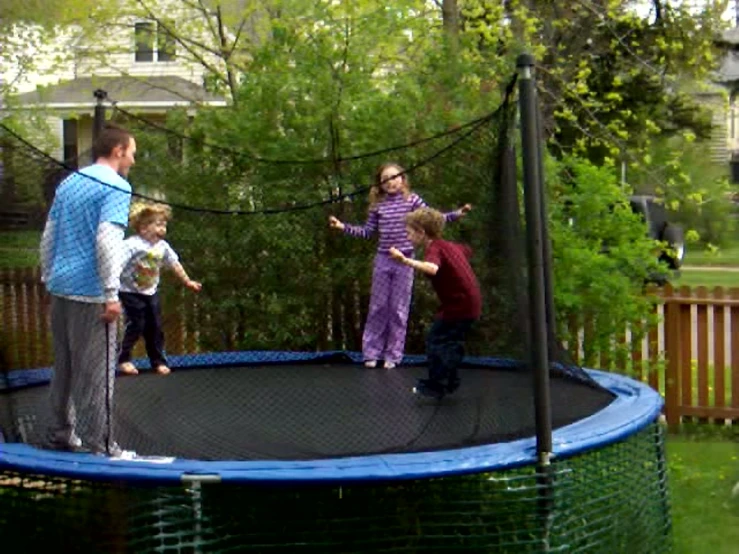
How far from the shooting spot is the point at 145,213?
6.07 m

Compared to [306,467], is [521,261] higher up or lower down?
higher up

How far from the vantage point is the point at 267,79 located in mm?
7129

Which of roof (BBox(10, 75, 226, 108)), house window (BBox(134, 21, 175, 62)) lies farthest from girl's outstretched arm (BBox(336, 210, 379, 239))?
roof (BBox(10, 75, 226, 108))

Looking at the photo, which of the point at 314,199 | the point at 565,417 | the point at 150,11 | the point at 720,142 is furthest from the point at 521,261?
the point at 720,142

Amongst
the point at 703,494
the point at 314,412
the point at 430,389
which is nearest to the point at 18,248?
the point at 314,412

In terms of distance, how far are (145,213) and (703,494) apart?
310cm

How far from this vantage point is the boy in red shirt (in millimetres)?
5234

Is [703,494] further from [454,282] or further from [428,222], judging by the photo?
[428,222]

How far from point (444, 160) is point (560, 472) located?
6.03ft

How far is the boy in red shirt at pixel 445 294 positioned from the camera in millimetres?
5234

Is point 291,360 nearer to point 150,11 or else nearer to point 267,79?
point 267,79

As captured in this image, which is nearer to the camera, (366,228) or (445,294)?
(445,294)

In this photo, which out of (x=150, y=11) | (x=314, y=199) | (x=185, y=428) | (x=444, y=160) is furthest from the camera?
(x=150, y=11)

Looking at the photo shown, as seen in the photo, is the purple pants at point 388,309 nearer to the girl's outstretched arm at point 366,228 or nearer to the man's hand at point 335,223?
the girl's outstretched arm at point 366,228
